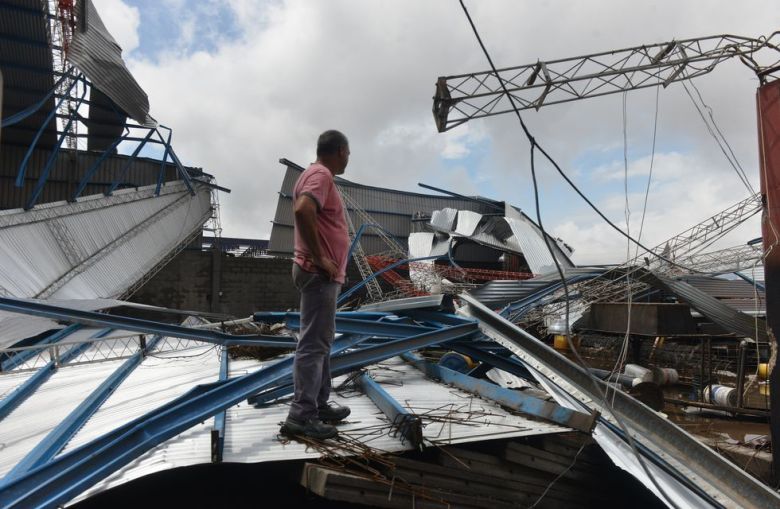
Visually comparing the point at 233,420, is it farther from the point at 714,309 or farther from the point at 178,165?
the point at 178,165

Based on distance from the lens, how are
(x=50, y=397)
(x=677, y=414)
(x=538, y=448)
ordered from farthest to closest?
1. (x=677, y=414)
2. (x=50, y=397)
3. (x=538, y=448)

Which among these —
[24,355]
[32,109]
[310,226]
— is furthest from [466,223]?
[310,226]

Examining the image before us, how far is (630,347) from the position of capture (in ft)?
32.4

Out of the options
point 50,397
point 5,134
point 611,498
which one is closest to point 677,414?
point 611,498

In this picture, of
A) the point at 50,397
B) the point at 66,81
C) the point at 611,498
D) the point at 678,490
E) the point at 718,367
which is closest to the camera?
the point at 678,490

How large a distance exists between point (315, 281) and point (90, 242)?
45.9ft

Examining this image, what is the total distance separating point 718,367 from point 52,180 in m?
23.4

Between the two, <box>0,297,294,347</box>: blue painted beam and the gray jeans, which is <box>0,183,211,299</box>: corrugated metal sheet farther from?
the gray jeans

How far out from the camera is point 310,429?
2.23 meters

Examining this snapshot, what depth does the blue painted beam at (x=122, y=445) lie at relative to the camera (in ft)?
5.37

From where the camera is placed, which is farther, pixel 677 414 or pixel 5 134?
pixel 5 134

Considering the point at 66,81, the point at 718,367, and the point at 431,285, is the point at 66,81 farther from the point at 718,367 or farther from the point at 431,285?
the point at 718,367

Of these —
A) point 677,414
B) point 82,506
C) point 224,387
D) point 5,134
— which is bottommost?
point 677,414

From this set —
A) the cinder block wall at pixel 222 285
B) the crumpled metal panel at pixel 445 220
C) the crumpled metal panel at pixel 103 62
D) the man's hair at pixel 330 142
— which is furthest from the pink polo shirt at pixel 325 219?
the crumpled metal panel at pixel 445 220
